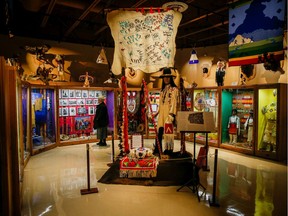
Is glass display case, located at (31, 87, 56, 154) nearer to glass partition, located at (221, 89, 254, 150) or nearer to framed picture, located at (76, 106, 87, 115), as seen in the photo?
framed picture, located at (76, 106, 87, 115)

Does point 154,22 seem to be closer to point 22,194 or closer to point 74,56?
point 22,194

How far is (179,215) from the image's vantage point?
11.2ft

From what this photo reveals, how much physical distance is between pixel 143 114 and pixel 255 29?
3.04 metres

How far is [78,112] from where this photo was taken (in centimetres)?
867

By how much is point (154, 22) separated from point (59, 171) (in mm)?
3952

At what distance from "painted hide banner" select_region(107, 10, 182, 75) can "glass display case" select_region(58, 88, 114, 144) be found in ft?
13.7

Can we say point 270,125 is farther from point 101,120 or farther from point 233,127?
point 101,120

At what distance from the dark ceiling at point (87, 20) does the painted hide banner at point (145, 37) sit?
151 cm

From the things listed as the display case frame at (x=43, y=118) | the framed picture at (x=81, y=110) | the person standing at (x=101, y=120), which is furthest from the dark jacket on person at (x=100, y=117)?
the display case frame at (x=43, y=118)

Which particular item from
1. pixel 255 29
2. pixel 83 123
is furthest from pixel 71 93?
pixel 255 29

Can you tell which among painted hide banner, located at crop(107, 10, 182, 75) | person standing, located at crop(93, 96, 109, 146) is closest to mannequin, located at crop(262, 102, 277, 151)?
painted hide banner, located at crop(107, 10, 182, 75)

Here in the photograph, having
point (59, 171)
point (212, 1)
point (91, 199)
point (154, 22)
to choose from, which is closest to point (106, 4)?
point (154, 22)

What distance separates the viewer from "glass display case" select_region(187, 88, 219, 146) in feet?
26.6

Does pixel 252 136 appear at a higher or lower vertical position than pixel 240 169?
higher
